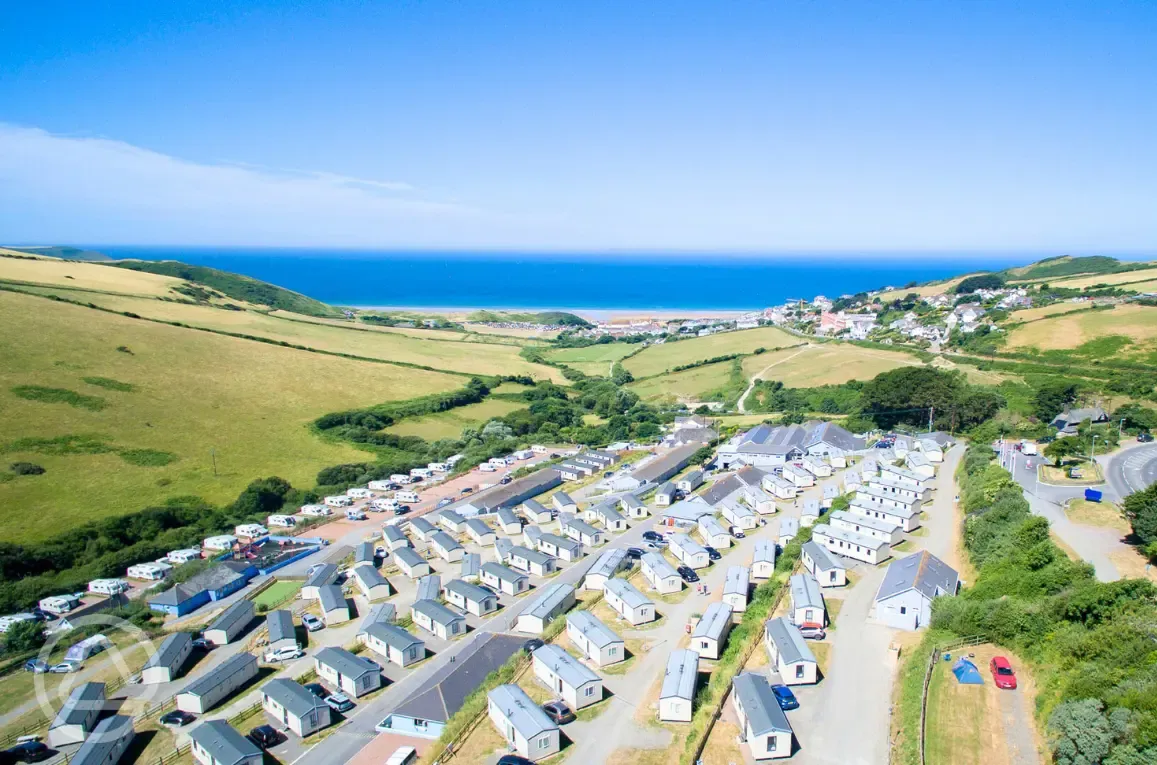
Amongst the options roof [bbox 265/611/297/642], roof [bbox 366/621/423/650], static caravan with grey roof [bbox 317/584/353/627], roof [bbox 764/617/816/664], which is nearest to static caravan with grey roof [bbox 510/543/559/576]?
roof [bbox 366/621/423/650]

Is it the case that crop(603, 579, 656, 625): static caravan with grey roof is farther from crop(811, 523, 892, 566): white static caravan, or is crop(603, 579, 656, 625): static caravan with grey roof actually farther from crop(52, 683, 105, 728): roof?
crop(52, 683, 105, 728): roof

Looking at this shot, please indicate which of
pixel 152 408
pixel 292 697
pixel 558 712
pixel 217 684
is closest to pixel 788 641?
pixel 558 712

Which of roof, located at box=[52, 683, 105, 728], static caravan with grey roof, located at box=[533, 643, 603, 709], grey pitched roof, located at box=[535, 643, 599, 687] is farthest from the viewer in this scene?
roof, located at box=[52, 683, 105, 728]

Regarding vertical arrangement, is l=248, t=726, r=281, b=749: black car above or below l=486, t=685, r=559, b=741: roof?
below

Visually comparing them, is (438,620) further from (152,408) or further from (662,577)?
(152,408)

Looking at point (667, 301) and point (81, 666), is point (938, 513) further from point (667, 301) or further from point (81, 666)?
point (667, 301)

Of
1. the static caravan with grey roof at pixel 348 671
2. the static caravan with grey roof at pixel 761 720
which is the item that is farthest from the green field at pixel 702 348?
the static caravan with grey roof at pixel 761 720
